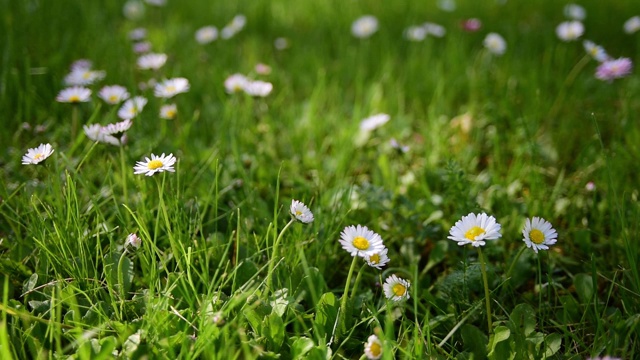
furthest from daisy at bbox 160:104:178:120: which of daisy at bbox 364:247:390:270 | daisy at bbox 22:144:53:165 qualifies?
daisy at bbox 364:247:390:270

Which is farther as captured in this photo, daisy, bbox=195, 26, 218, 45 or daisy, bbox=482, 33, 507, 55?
daisy, bbox=195, 26, 218, 45

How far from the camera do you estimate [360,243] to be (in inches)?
45.1

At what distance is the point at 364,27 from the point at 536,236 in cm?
177

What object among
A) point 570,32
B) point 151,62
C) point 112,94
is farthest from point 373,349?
point 570,32

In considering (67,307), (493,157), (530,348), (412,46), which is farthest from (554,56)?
(67,307)

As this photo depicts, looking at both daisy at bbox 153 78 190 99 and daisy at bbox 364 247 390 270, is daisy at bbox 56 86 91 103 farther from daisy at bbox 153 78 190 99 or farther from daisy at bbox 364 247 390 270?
daisy at bbox 364 247 390 270

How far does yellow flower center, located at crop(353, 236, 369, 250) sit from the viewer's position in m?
1.14

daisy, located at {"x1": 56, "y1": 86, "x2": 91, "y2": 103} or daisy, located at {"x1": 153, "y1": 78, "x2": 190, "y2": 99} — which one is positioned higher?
daisy, located at {"x1": 56, "y1": 86, "x2": 91, "y2": 103}

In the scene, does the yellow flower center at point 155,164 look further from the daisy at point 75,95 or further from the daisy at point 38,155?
the daisy at point 75,95

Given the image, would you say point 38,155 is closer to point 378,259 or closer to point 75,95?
point 75,95

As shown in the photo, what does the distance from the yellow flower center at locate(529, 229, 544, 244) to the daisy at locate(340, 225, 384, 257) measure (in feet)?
0.93

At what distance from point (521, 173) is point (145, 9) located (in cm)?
204

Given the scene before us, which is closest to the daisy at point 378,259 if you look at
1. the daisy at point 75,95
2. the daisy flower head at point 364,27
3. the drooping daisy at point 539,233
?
the drooping daisy at point 539,233

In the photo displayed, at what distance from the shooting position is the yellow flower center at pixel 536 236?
3.64 ft
